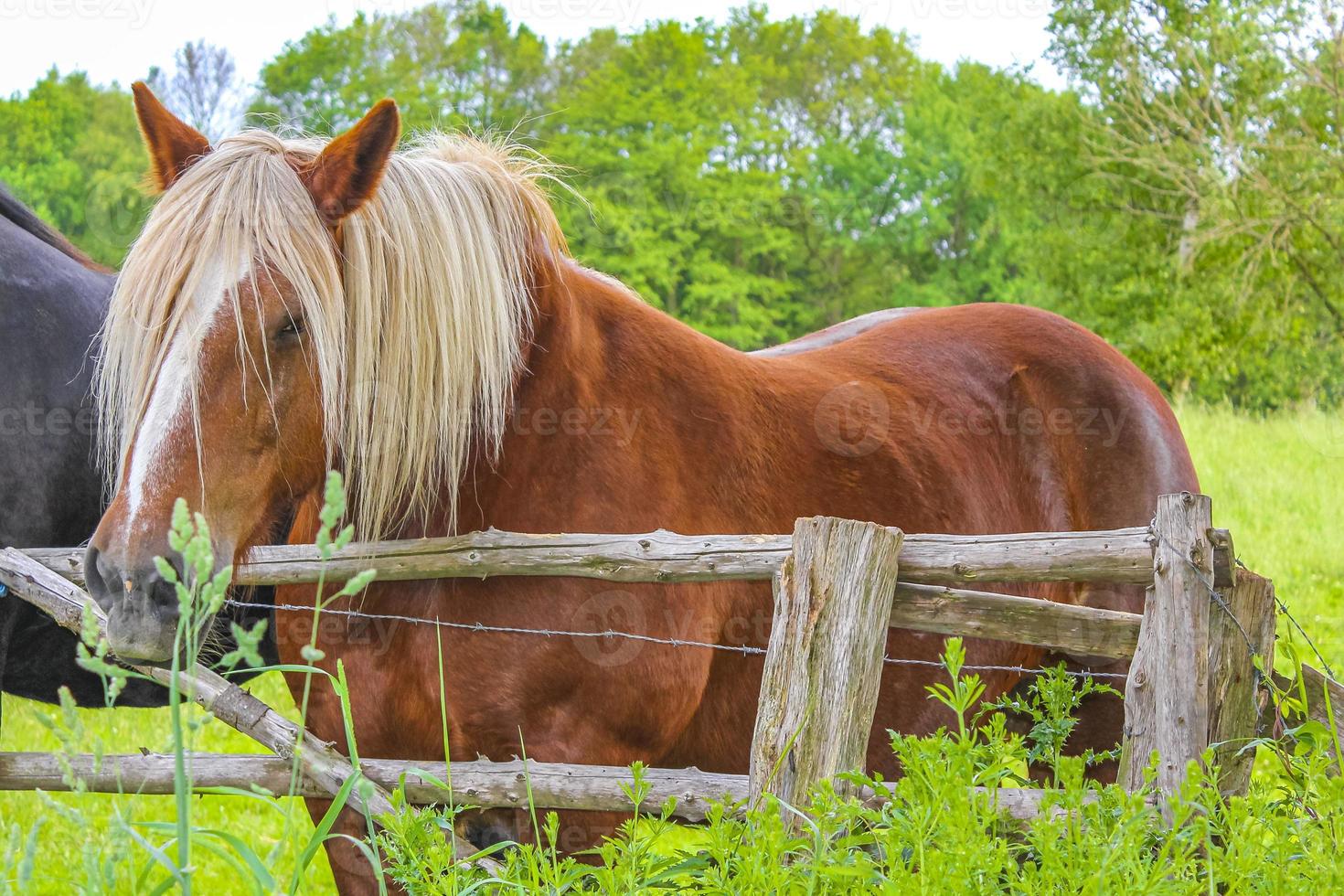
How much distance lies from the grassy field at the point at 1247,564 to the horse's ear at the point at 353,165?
1.23 meters

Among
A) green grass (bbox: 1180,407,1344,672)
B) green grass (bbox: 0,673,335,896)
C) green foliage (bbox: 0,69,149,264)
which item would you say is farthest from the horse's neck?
green foliage (bbox: 0,69,149,264)

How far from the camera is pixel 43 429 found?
11.8 feet

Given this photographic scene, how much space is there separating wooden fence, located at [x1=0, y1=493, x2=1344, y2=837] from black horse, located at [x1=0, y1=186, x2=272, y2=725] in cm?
101

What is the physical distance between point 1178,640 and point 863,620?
0.71 m

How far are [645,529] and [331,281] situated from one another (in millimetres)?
998

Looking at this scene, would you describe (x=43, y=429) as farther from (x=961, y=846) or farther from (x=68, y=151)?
(x=68, y=151)

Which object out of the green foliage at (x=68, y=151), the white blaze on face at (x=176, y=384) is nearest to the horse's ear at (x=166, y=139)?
the white blaze on face at (x=176, y=384)

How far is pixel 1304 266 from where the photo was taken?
54.5 feet

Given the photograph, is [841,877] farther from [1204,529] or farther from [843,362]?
[843,362]

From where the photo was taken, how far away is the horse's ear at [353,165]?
2.54 m

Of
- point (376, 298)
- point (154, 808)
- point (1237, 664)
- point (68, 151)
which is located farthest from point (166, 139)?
point (68, 151)

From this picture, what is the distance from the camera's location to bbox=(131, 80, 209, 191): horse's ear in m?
2.82

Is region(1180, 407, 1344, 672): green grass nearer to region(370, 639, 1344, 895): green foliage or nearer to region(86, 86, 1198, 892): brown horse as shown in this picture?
region(86, 86, 1198, 892): brown horse

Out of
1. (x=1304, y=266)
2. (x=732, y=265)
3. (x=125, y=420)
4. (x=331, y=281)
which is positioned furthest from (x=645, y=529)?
(x=732, y=265)
